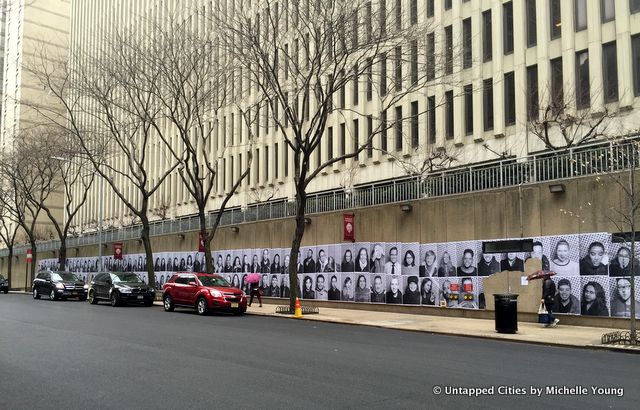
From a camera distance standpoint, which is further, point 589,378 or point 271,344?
point 271,344

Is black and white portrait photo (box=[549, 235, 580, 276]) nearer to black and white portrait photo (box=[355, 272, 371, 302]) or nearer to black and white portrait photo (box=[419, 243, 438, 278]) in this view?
black and white portrait photo (box=[419, 243, 438, 278])

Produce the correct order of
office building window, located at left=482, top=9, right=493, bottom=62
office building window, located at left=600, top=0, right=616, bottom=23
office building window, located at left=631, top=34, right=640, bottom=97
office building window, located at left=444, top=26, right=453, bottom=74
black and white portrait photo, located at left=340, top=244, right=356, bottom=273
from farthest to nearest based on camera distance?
office building window, located at left=482, top=9, right=493, bottom=62 < office building window, located at left=444, top=26, right=453, bottom=74 < black and white portrait photo, located at left=340, top=244, right=356, bottom=273 < office building window, located at left=600, top=0, right=616, bottom=23 < office building window, located at left=631, top=34, right=640, bottom=97

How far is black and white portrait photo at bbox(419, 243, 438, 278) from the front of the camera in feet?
70.6

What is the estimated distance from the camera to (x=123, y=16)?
197 feet

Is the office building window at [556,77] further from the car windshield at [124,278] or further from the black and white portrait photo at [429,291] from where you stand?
the car windshield at [124,278]

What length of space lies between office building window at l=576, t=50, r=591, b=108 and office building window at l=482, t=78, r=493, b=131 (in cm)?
425

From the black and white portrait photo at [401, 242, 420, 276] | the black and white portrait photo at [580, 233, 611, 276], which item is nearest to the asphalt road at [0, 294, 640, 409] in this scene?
the black and white portrait photo at [580, 233, 611, 276]

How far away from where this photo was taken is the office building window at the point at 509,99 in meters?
27.1

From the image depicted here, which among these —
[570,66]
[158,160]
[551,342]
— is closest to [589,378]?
[551,342]

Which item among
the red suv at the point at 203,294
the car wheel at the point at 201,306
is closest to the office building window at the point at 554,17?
the red suv at the point at 203,294

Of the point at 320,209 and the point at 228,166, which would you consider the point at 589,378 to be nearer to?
the point at 320,209

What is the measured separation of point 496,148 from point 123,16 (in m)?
47.4

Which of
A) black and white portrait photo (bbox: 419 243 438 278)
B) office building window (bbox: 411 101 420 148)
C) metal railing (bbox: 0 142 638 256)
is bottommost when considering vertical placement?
black and white portrait photo (bbox: 419 243 438 278)

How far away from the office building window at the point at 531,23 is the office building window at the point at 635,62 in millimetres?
4463
